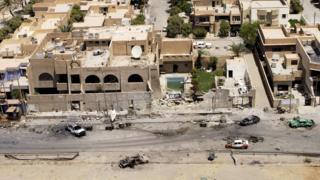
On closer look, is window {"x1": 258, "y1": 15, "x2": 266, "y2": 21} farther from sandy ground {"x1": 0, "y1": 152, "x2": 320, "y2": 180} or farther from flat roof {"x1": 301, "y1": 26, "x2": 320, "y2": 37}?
sandy ground {"x1": 0, "y1": 152, "x2": 320, "y2": 180}

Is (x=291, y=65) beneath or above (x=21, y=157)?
above

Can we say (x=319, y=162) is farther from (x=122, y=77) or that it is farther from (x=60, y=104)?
(x=60, y=104)

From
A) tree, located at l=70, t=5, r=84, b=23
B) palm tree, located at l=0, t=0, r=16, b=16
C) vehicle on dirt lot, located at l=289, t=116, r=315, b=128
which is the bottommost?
vehicle on dirt lot, located at l=289, t=116, r=315, b=128

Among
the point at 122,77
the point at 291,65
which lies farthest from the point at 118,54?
the point at 291,65

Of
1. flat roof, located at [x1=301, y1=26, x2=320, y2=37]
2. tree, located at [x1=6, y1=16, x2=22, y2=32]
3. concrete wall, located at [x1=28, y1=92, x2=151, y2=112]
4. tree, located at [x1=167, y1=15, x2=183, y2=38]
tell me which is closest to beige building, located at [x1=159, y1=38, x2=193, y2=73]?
tree, located at [x1=167, y1=15, x2=183, y2=38]

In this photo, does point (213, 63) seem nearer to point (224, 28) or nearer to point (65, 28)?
point (224, 28)
